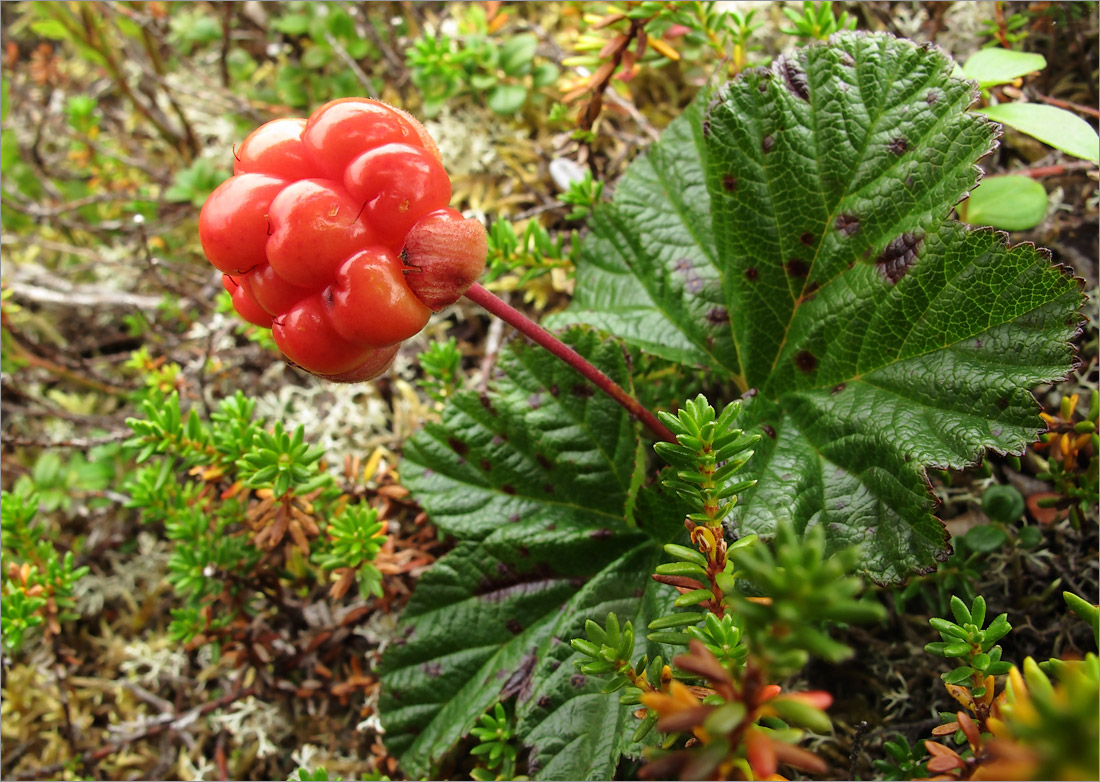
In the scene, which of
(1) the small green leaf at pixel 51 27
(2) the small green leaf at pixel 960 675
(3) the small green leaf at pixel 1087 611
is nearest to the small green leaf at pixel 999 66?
(3) the small green leaf at pixel 1087 611

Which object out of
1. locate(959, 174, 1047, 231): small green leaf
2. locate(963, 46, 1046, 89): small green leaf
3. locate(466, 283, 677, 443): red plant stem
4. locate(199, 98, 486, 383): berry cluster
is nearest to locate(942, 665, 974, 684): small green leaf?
locate(466, 283, 677, 443): red plant stem

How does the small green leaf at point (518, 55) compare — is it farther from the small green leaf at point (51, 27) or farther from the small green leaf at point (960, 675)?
the small green leaf at point (960, 675)

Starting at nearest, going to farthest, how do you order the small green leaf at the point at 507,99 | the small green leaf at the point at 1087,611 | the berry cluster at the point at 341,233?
the small green leaf at the point at 1087,611 < the berry cluster at the point at 341,233 < the small green leaf at the point at 507,99

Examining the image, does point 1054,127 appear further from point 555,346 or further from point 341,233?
point 341,233

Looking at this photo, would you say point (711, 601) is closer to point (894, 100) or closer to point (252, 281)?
point (252, 281)

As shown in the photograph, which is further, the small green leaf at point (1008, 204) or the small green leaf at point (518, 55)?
the small green leaf at point (518, 55)

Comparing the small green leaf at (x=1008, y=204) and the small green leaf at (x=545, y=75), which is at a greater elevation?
the small green leaf at (x=545, y=75)
